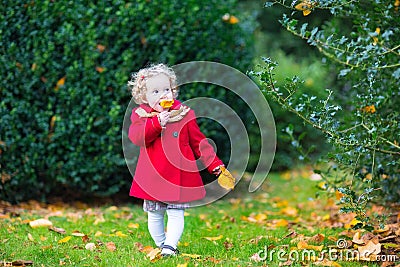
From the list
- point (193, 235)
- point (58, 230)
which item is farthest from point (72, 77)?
point (193, 235)

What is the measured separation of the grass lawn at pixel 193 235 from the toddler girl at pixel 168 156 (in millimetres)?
307

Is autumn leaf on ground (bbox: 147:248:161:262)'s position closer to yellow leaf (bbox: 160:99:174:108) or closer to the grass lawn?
the grass lawn

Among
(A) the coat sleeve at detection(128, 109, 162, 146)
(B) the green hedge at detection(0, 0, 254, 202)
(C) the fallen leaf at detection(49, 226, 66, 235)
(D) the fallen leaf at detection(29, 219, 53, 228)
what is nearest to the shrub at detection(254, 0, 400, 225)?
(A) the coat sleeve at detection(128, 109, 162, 146)

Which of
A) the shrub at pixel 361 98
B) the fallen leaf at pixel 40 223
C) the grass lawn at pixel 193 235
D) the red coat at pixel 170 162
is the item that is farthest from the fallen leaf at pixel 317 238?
the fallen leaf at pixel 40 223

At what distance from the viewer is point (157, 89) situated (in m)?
3.59

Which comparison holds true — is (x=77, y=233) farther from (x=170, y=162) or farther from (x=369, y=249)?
(x=369, y=249)

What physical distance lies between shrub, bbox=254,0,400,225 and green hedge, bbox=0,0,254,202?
5.60ft

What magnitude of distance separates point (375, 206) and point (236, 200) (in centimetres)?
162

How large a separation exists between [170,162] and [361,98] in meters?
1.52

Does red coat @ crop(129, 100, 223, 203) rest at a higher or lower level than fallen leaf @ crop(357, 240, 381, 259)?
higher

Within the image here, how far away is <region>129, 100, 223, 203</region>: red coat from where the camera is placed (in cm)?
351

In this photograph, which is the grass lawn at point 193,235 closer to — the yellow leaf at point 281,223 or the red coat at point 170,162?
the yellow leaf at point 281,223

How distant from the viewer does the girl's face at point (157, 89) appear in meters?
3.58

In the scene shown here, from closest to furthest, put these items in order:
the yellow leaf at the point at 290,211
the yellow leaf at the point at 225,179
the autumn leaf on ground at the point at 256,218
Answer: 1. the yellow leaf at the point at 225,179
2. the autumn leaf on ground at the point at 256,218
3. the yellow leaf at the point at 290,211
